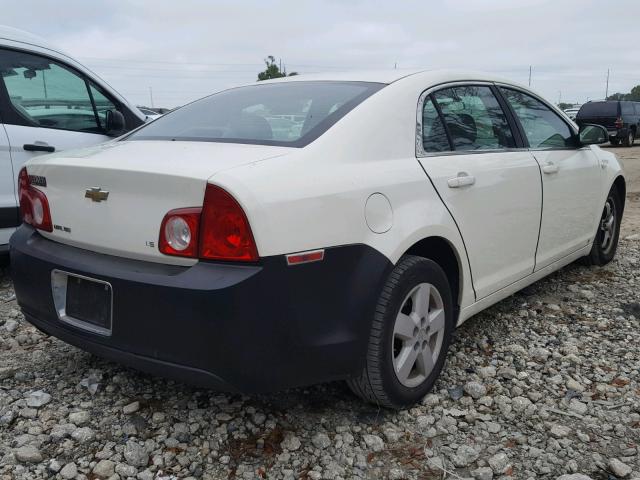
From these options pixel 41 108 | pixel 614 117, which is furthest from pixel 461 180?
pixel 614 117

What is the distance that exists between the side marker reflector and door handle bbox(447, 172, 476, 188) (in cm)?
90

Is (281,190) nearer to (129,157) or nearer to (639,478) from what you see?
(129,157)

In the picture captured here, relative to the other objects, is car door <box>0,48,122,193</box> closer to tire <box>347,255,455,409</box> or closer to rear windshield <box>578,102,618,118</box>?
tire <box>347,255,455,409</box>

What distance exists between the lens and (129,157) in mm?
2301

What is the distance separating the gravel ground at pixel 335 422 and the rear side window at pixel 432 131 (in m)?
1.13

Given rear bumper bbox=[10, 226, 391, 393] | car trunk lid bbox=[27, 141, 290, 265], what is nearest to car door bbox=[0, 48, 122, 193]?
car trunk lid bbox=[27, 141, 290, 265]

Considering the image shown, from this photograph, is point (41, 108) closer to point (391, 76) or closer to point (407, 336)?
point (391, 76)

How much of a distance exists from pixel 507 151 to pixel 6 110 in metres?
3.38

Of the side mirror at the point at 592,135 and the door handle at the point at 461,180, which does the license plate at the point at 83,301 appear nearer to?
the door handle at the point at 461,180

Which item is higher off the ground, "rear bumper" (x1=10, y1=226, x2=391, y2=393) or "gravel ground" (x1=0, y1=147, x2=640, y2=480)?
"rear bumper" (x1=10, y1=226, x2=391, y2=393)

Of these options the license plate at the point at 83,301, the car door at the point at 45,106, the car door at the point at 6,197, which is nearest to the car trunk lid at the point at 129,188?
the license plate at the point at 83,301

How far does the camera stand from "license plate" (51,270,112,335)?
7.26 feet

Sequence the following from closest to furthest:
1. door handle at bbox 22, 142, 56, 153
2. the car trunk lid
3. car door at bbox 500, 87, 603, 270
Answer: the car trunk lid < car door at bbox 500, 87, 603, 270 < door handle at bbox 22, 142, 56, 153

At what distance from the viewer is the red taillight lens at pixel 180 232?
6.58 ft
